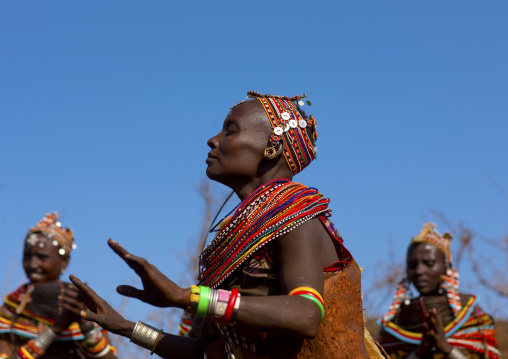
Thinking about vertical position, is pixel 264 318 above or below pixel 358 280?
below

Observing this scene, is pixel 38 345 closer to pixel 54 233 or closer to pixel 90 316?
pixel 54 233

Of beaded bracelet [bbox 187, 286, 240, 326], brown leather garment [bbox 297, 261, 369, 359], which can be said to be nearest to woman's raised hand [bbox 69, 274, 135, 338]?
beaded bracelet [bbox 187, 286, 240, 326]

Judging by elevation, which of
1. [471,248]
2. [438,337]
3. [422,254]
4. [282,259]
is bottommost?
[282,259]

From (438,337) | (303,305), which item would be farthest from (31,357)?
(303,305)

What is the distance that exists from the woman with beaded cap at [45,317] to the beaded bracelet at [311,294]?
5.71 metres

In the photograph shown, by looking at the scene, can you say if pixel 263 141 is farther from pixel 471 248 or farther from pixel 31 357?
pixel 471 248

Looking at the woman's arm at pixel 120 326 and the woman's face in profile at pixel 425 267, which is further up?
the woman's face in profile at pixel 425 267

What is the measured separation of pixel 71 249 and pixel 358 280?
685 cm

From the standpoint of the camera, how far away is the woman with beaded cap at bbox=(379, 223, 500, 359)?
9.97 meters

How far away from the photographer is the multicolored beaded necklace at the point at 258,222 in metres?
3.60

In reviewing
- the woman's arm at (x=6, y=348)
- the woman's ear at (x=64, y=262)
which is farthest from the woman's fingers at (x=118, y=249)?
the woman's ear at (x=64, y=262)

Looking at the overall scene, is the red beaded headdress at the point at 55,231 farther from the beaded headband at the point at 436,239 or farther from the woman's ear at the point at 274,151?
the woman's ear at the point at 274,151

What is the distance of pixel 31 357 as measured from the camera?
8594mm

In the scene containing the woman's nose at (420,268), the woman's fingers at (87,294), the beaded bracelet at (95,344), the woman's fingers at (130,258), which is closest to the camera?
the woman's fingers at (130,258)
